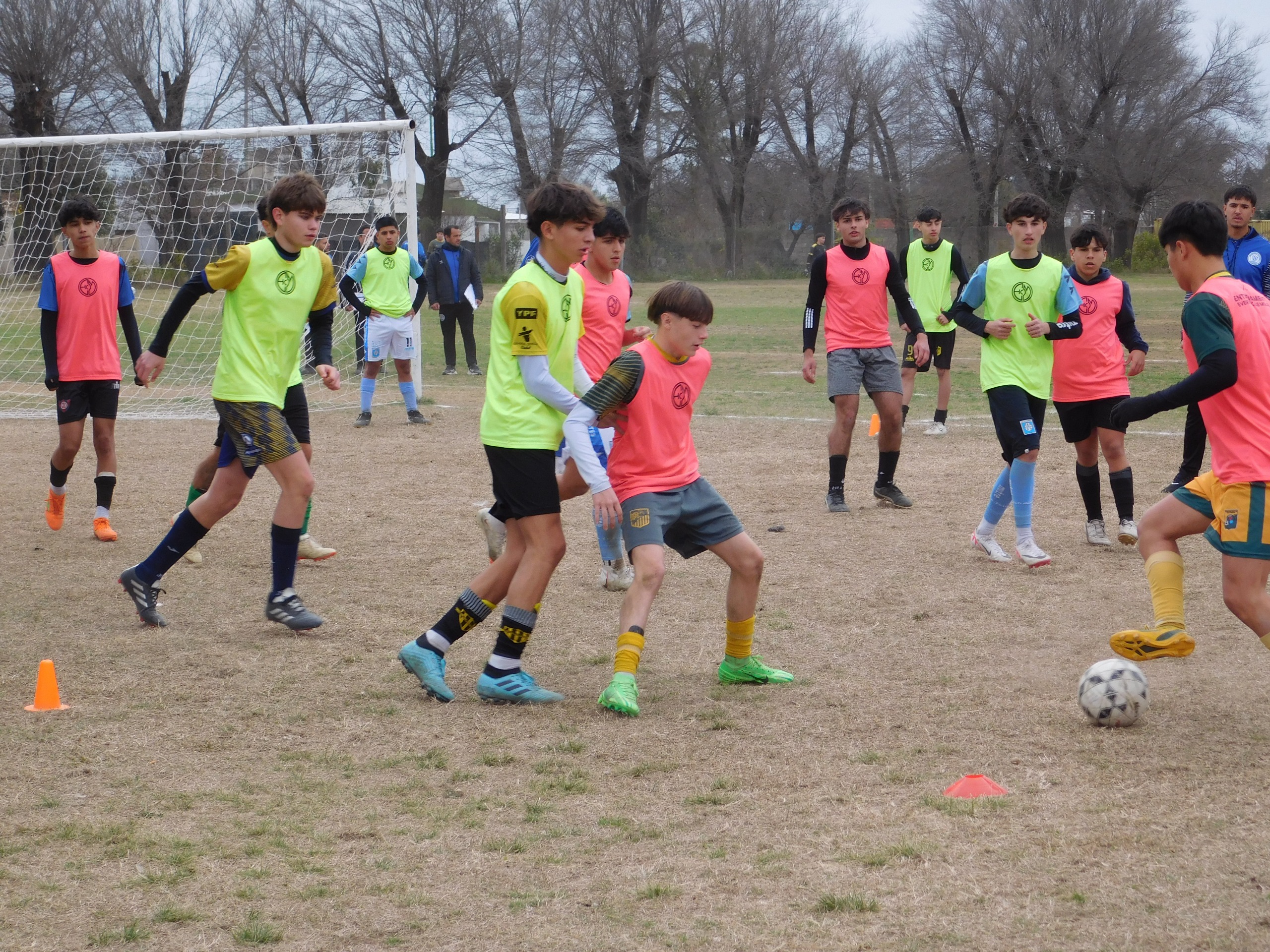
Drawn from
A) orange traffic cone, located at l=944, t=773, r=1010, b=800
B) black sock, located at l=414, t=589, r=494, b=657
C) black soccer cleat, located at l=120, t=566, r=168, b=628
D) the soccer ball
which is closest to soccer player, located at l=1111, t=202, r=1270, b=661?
the soccer ball

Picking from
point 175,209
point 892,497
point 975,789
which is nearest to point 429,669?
point 975,789

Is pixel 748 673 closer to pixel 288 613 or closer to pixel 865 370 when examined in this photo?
pixel 288 613

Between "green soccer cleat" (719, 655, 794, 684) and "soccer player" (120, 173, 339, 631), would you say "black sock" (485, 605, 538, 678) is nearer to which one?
"green soccer cleat" (719, 655, 794, 684)

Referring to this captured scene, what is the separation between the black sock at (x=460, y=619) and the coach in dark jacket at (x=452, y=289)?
13.2 metres

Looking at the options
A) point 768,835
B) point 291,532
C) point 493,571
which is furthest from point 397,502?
point 768,835

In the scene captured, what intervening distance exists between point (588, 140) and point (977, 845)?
164ft

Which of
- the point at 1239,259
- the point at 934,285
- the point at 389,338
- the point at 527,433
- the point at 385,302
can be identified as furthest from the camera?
the point at 389,338

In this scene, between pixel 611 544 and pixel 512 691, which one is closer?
pixel 512 691

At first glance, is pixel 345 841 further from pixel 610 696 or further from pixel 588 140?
pixel 588 140

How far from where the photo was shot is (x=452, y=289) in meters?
18.0

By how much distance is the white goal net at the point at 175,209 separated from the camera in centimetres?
1458

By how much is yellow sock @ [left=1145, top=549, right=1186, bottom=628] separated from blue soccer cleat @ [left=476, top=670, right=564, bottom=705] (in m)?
2.22

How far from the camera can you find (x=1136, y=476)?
9438mm

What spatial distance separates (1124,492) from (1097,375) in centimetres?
77
